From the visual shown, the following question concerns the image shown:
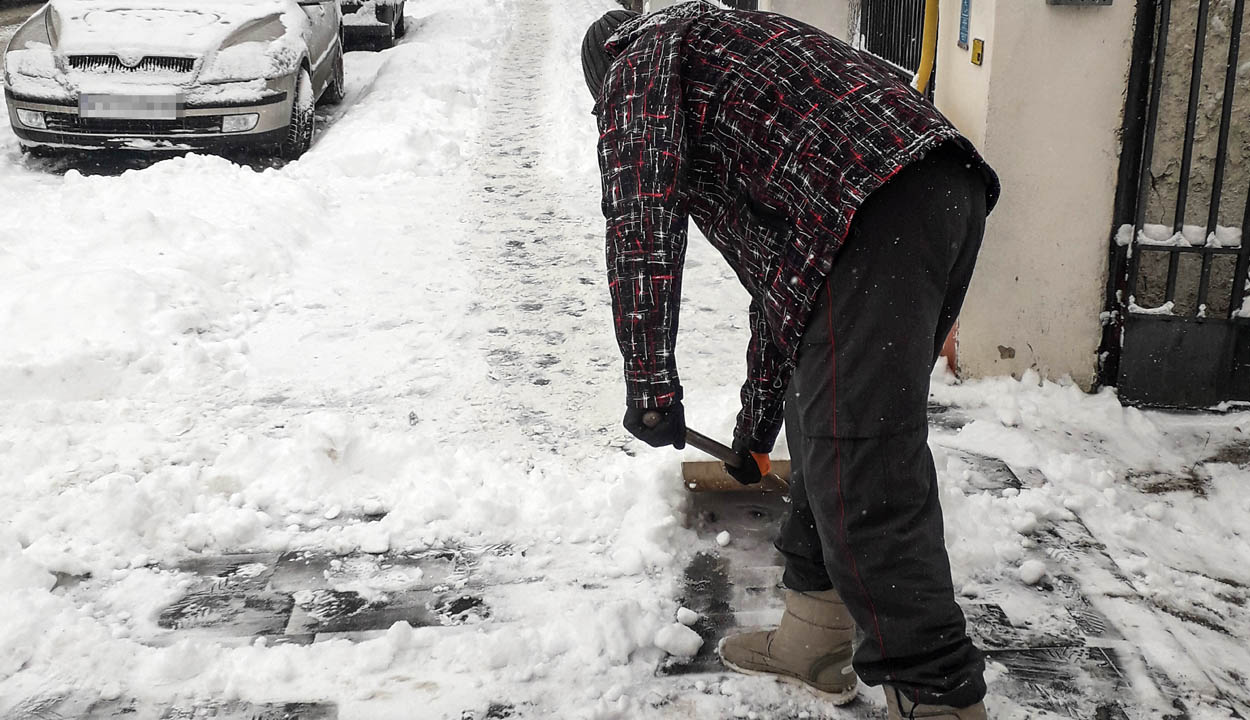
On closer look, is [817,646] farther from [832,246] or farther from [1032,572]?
[832,246]

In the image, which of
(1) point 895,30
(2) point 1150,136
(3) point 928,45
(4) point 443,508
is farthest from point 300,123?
(2) point 1150,136

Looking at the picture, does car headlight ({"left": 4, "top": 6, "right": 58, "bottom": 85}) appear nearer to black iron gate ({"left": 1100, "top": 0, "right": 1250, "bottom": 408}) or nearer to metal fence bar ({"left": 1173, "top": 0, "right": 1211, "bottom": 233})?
black iron gate ({"left": 1100, "top": 0, "right": 1250, "bottom": 408})

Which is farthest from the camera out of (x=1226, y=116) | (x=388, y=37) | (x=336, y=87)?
(x=388, y=37)

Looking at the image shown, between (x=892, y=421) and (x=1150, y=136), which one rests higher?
(x=1150, y=136)

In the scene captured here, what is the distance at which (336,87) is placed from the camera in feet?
31.7

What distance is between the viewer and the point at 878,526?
2.02m

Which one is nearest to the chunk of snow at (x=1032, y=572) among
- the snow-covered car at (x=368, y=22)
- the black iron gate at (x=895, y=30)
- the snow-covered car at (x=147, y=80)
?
the black iron gate at (x=895, y=30)

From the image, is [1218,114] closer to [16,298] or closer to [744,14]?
[744,14]

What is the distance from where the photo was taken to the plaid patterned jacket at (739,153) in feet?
6.34

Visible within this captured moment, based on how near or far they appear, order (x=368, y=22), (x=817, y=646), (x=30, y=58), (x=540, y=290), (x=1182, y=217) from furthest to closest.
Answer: (x=368, y=22) → (x=30, y=58) → (x=540, y=290) → (x=1182, y=217) → (x=817, y=646)

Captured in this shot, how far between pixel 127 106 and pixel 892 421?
6.46 metres

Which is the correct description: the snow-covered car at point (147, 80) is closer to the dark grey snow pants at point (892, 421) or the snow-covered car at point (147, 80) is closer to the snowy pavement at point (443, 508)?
→ the snowy pavement at point (443, 508)

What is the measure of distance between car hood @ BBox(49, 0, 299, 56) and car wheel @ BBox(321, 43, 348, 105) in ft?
5.77

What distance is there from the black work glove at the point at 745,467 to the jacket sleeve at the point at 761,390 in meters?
0.02
